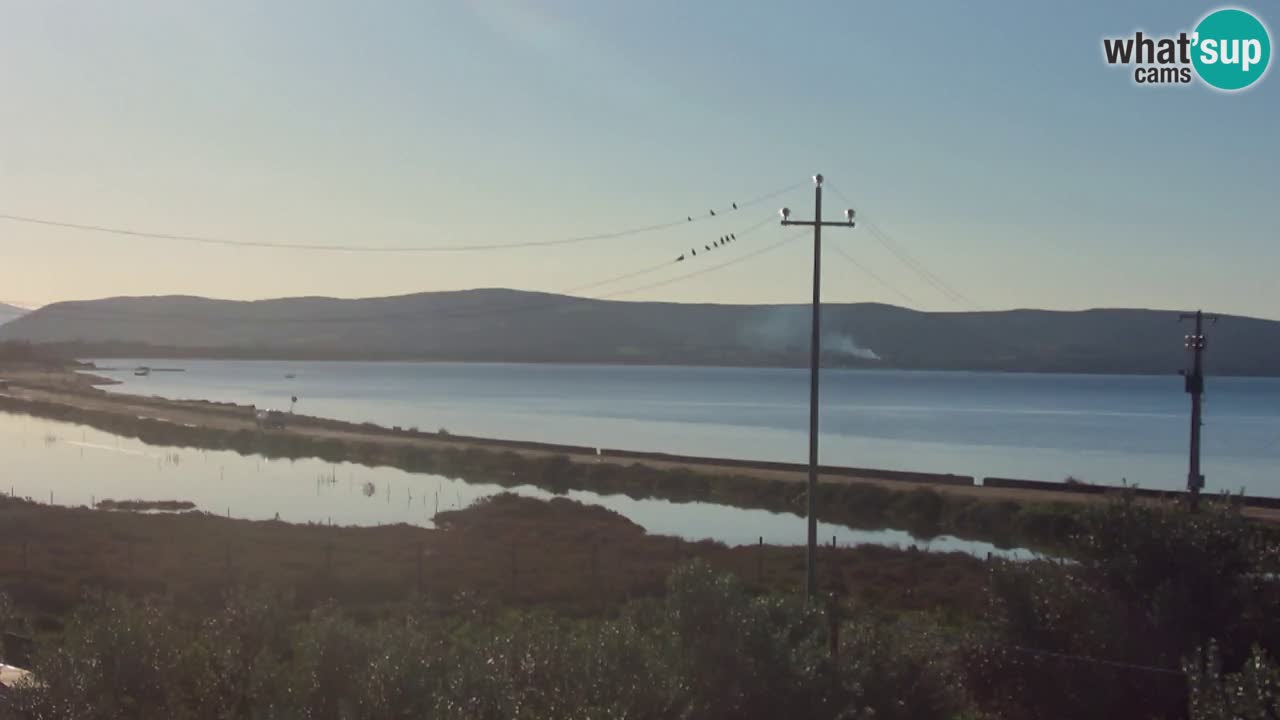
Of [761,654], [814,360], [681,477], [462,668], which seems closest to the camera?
[462,668]

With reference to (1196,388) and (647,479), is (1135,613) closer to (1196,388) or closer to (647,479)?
(1196,388)

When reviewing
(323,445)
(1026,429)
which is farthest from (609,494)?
(1026,429)

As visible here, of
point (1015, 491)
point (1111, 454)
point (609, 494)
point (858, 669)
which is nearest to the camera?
point (858, 669)

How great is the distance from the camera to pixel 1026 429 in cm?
13238

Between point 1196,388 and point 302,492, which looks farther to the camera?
point 302,492

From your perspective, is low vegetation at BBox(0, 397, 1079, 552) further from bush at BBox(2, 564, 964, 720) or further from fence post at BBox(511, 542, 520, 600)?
bush at BBox(2, 564, 964, 720)

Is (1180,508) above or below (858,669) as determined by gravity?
above

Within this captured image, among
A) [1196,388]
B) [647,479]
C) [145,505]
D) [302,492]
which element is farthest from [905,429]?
[1196,388]

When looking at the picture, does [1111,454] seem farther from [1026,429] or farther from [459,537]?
[459,537]

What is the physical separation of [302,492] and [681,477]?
→ 22.3m

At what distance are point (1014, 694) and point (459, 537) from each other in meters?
33.7

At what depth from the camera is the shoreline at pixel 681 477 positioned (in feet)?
173

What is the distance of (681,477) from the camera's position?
68125mm

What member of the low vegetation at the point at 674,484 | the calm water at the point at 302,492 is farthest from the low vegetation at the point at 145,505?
the low vegetation at the point at 674,484
